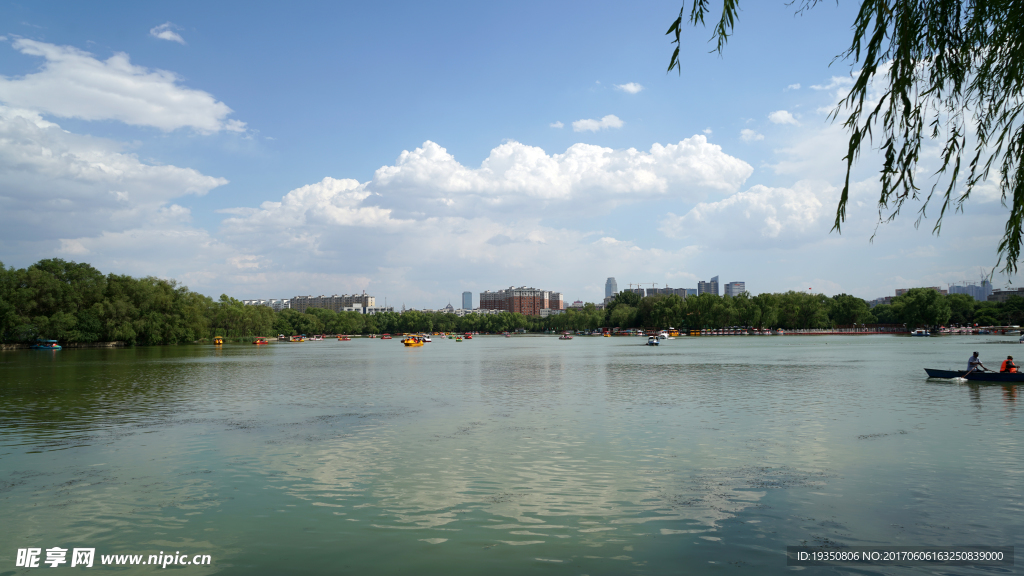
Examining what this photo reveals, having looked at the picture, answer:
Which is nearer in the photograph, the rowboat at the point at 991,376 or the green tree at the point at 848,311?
the rowboat at the point at 991,376

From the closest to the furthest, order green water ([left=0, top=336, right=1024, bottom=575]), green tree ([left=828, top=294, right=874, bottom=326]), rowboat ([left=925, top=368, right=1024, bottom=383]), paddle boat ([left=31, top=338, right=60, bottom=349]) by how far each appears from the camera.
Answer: green water ([left=0, top=336, right=1024, bottom=575]), rowboat ([left=925, top=368, right=1024, bottom=383]), paddle boat ([left=31, top=338, right=60, bottom=349]), green tree ([left=828, top=294, right=874, bottom=326])

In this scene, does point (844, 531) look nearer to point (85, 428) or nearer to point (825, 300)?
point (85, 428)

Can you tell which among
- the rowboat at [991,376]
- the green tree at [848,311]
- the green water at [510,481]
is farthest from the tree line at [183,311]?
the rowboat at [991,376]

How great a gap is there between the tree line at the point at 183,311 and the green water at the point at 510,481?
3191 inches

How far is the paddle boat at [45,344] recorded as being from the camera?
297ft

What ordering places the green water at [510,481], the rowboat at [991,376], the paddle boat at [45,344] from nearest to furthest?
1. the green water at [510,481]
2. the rowboat at [991,376]
3. the paddle boat at [45,344]

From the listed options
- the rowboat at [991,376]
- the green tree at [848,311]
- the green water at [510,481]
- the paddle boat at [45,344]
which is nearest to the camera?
the green water at [510,481]

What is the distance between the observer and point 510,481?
12859 millimetres

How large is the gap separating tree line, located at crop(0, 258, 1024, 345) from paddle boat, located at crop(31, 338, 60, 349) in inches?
44.1

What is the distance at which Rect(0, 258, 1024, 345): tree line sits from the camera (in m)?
90.9

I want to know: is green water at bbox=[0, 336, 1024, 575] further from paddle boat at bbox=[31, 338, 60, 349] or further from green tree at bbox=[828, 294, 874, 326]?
green tree at bbox=[828, 294, 874, 326]

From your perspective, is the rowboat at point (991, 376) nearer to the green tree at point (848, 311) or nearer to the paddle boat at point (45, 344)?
→ the paddle boat at point (45, 344)

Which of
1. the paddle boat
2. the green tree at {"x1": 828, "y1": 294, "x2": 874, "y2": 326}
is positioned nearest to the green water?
the paddle boat

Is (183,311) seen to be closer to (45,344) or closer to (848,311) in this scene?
(45,344)
